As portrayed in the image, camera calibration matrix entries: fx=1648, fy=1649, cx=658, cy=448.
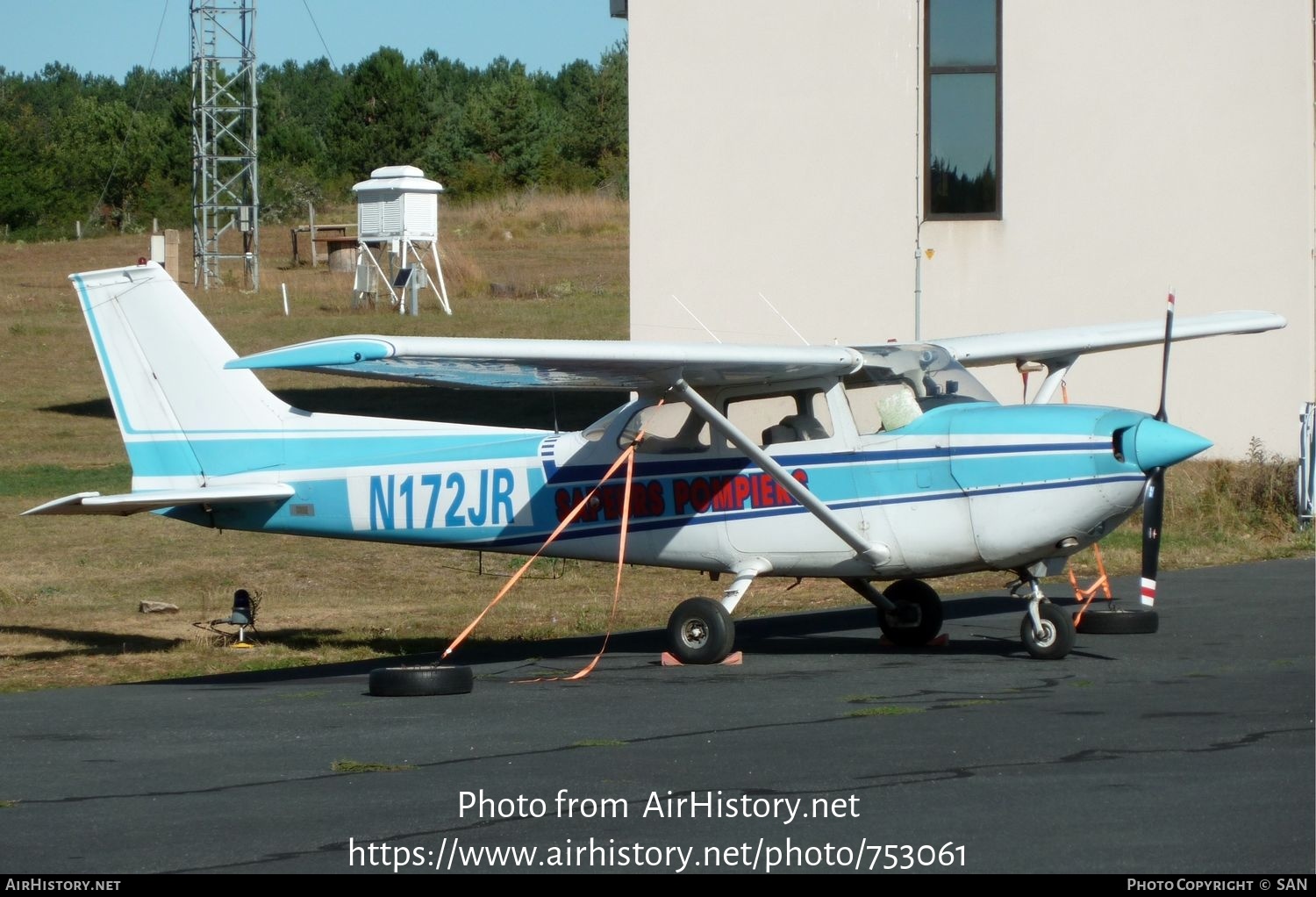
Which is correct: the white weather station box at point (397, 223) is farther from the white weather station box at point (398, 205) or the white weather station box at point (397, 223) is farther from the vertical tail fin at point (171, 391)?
the vertical tail fin at point (171, 391)

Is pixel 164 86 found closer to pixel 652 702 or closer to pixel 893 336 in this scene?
pixel 893 336

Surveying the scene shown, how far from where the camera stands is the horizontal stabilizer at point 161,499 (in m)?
11.2

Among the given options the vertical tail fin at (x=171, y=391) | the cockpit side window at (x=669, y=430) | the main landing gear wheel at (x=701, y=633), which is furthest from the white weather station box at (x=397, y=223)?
the main landing gear wheel at (x=701, y=633)

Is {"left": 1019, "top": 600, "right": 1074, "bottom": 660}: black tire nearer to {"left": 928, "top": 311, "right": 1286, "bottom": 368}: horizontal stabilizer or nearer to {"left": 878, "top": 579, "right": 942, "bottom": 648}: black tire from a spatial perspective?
{"left": 878, "top": 579, "right": 942, "bottom": 648}: black tire

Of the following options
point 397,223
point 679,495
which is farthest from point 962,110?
point 397,223

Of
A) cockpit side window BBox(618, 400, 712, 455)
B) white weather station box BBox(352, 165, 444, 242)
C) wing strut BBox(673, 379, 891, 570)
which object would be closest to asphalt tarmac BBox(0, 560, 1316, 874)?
wing strut BBox(673, 379, 891, 570)

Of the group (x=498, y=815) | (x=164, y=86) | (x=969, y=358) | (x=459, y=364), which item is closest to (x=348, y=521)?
(x=459, y=364)

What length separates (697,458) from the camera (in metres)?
11.6

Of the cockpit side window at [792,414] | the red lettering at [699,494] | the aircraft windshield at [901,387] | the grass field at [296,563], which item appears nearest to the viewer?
the aircraft windshield at [901,387]

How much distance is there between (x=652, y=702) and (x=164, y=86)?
4708 inches

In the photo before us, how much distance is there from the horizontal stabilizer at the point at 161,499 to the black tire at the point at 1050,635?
18.3ft

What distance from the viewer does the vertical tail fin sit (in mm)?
12562

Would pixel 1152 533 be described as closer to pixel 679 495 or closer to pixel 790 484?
pixel 790 484

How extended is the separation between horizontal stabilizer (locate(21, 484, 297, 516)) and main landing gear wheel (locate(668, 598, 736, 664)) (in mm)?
3308
